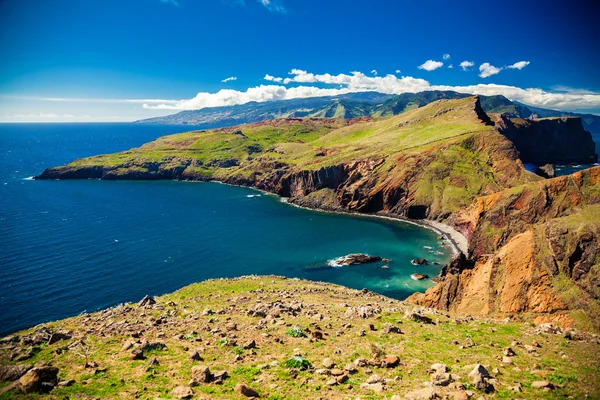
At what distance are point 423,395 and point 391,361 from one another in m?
3.88

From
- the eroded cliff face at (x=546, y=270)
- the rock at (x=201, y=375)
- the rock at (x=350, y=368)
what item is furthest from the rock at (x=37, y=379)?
the eroded cliff face at (x=546, y=270)

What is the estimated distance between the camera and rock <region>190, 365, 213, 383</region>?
53.0 ft

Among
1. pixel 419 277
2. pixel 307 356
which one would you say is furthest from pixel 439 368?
pixel 419 277

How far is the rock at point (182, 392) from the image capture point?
48.2 feet

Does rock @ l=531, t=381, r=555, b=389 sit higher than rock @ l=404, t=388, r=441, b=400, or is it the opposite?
rock @ l=404, t=388, r=441, b=400

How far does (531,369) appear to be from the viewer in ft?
57.9

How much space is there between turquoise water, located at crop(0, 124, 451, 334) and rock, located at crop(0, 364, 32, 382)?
56554 mm

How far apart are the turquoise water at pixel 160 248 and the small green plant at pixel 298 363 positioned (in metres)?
60.6

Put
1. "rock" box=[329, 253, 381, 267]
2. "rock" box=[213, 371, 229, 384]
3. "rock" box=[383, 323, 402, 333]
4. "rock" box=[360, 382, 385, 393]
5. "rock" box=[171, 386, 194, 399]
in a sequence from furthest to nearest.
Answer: "rock" box=[329, 253, 381, 267] < "rock" box=[383, 323, 402, 333] < "rock" box=[213, 371, 229, 384] < "rock" box=[360, 382, 385, 393] < "rock" box=[171, 386, 194, 399]

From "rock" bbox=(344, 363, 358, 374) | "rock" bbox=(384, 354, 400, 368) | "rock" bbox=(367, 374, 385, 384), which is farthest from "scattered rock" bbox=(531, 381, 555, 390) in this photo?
"rock" bbox=(344, 363, 358, 374)

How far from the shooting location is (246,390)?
48.7 ft

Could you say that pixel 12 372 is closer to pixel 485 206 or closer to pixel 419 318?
pixel 419 318

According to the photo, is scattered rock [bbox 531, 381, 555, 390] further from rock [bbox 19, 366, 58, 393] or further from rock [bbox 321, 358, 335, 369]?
rock [bbox 19, 366, 58, 393]

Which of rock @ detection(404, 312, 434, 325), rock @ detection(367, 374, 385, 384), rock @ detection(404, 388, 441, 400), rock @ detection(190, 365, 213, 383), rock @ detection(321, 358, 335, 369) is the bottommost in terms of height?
rock @ detection(404, 312, 434, 325)
